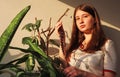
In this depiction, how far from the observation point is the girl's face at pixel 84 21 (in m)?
1.88

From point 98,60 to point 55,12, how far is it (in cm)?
47

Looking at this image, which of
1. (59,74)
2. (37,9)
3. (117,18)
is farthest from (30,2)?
(59,74)

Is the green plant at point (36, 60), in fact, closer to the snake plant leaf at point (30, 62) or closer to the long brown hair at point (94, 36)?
the snake plant leaf at point (30, 62)

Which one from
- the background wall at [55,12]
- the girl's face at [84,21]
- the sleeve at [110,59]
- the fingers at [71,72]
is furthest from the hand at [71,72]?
the background wall at [55,12]

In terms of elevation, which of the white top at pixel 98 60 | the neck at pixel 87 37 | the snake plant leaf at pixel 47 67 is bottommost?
the white top at pixel 98 60

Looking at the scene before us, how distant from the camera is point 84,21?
1.88 metres

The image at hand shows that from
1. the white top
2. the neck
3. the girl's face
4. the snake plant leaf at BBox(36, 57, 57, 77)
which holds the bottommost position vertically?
the white top

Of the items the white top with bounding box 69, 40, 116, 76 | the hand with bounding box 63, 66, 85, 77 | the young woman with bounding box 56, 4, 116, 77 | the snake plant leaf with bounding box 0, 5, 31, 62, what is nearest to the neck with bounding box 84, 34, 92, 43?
the young woman with bounding box 56, 4, 116, 77

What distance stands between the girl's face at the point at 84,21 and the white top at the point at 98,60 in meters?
0.15

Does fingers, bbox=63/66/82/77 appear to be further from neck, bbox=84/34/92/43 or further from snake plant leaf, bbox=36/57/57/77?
neck, bbox=84/34/92/43

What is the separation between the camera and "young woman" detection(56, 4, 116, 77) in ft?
5.86

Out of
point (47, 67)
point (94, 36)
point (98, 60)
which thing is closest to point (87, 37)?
point (94, 36)

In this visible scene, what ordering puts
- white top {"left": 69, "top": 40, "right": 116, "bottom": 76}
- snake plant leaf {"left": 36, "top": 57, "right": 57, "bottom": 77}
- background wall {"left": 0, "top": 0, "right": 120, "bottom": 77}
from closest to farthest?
snake plant leaf {"left": 36, "top": 57, "right": 57, "bottom": 77} → white top {"left": 69, "top": 40, "right": 116, "bottom": 76} → background wall {"left": 0, "top": 0, "right": 120, "bottom": 77}

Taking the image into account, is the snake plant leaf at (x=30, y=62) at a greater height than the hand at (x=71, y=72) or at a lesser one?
greater
